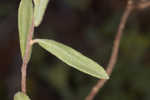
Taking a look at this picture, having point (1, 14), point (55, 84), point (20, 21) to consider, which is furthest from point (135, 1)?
point (1, 14)

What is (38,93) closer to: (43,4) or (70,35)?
(70,35)

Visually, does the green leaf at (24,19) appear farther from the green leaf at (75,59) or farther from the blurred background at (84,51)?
the blurred background at (84,51)

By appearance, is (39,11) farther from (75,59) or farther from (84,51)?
(84,51)

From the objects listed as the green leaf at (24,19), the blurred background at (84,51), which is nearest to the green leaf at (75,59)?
the green leaf at (24,19)

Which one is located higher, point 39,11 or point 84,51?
point 39,11

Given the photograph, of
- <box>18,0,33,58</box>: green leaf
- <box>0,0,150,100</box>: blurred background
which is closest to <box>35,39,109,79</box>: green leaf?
<box>18,0,33,58</box>: green leaf

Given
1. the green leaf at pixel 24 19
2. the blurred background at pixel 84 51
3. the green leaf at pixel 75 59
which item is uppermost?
the green leaf at pixel 24 19

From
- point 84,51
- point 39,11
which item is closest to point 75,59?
point 39,11
